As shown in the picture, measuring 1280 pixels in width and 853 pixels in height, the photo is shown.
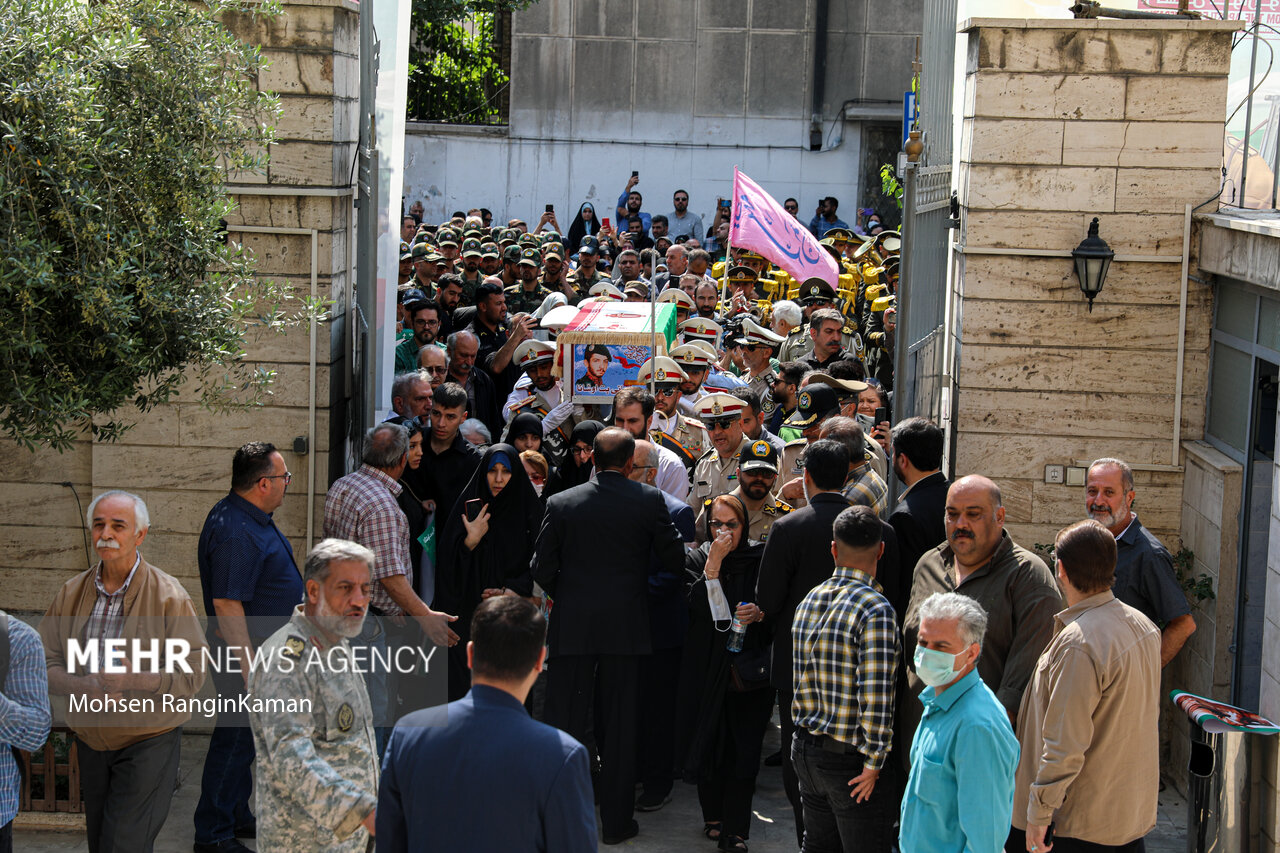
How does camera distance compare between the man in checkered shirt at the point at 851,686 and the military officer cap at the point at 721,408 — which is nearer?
the man in checkered shirt at the point at 851,686

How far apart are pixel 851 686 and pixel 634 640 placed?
1580 mm

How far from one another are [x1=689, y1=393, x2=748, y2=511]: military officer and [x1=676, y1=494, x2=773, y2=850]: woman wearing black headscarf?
3.04 ft

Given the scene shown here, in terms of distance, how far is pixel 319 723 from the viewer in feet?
13.8

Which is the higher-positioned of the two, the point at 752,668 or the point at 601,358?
the point at 601,358

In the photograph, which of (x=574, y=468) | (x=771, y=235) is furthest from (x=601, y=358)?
(x=771, y=235)

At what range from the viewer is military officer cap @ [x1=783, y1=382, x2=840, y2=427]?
7.50 metres

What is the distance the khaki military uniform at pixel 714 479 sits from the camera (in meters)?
7.44

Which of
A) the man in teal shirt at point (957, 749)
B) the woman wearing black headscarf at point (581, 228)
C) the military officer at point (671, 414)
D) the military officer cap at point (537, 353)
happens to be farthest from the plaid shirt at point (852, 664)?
the woman wearing black headscarf at point (581, 228)

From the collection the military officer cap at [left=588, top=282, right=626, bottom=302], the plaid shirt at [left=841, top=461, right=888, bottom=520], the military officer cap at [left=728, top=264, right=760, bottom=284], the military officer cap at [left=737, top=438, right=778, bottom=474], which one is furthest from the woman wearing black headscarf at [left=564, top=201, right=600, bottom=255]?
the plaid shirt at [left=841, top=461, right=888, bottom=520]

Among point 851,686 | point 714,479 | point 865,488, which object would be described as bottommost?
point 851,686

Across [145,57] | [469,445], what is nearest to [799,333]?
[469,445]

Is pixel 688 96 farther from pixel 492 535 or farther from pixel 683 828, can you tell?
pixel 683 828

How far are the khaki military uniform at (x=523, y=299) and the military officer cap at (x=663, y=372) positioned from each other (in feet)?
12.8

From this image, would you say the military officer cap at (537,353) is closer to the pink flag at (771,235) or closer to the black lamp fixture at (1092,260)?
the pink flag at (771,235)
